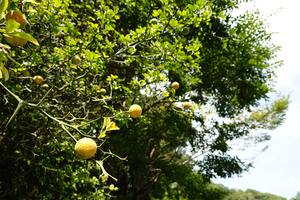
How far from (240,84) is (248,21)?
1.91m

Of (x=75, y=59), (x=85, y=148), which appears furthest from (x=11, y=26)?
(x=75, y=59)

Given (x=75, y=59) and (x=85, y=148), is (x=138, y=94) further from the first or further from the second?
(x=85, y=148)

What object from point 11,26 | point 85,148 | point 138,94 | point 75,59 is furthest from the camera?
point 138,94

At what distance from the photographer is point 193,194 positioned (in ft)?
24.6

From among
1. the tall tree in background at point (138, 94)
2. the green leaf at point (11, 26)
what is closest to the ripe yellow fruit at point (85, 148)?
the green leaf at point (11, 26)

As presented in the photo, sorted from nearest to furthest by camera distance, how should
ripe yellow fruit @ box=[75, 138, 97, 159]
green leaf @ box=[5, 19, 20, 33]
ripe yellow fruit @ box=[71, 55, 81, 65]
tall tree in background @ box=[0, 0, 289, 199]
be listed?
green leaf @ box=[5, 19, 20, 33]
ripe yellow fruit @ box=[75, 138, 97, 159]
ripe yellow fruit @ box=[71, 55, 81, 65]
tall tree in background @ box=[0, 0, 289, 199]

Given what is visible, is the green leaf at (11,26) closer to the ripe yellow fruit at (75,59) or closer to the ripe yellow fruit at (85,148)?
the ripe yellow fruit at (85,148)

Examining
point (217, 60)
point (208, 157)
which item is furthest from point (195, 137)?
point (217, 60)

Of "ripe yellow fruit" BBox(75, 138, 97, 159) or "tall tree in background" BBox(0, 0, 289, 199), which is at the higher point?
"tall tree in background" BBox(0, 0, 289, 199)

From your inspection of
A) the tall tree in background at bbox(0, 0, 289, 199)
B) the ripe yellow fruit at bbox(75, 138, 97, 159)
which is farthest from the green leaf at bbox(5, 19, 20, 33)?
the tall tree in background at bbox(0, 0, 289, 199)

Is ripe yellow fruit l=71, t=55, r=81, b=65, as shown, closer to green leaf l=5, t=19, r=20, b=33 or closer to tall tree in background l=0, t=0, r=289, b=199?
tall tree in background l=0, t=0, r=289, b=199

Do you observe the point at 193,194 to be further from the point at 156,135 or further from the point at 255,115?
the point at 255,115

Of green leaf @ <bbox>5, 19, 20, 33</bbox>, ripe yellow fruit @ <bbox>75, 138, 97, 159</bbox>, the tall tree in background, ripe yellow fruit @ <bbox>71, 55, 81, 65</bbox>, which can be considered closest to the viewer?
green leaf @ <bbox>5, 19, 20, 33</bbox>

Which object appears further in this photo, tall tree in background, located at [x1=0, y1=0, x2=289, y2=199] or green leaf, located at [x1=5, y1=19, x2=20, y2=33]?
tall tree in background, located at [x1=0, y1=0, x2=289, y2=199]
